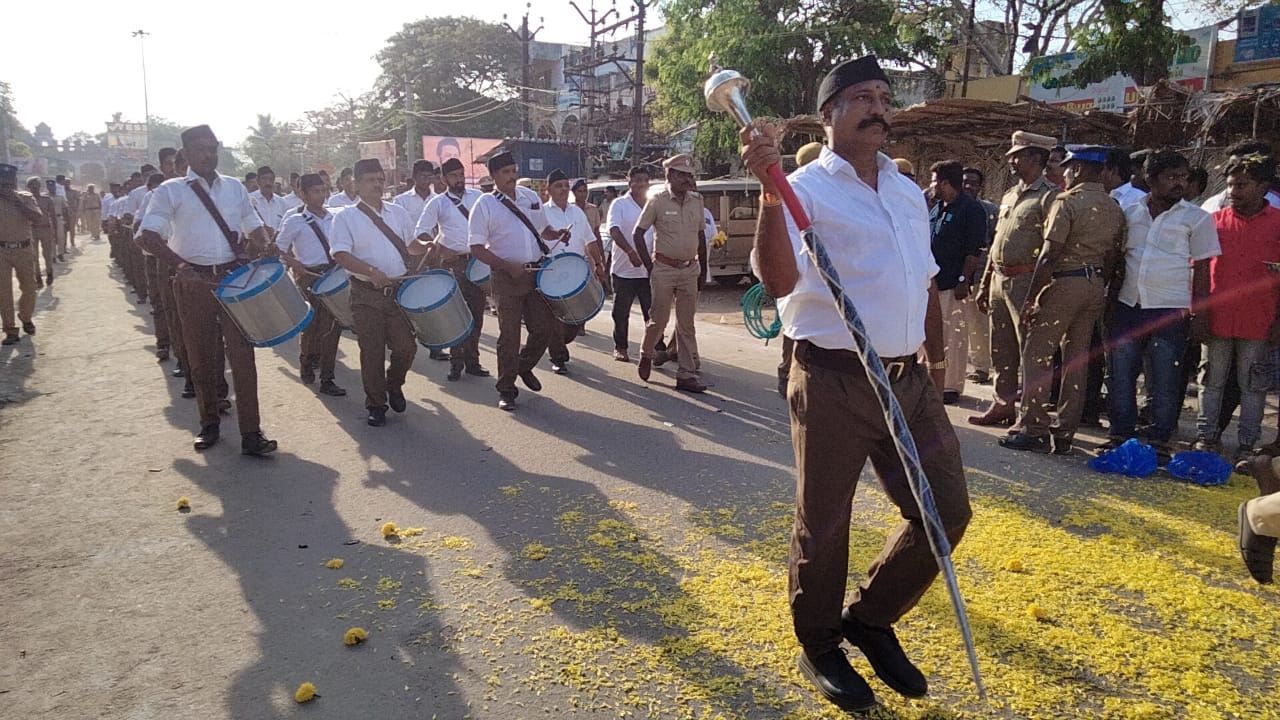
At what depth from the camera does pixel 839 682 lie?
288cm

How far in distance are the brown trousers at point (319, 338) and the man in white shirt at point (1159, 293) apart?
21.4ft

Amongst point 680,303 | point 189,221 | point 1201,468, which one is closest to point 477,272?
point 680,303

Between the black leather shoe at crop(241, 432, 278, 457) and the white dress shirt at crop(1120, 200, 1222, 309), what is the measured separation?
6273 mm

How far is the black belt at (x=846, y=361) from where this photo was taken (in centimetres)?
284

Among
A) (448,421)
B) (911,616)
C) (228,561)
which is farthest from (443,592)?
(448,421)

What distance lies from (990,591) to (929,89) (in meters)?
21.9

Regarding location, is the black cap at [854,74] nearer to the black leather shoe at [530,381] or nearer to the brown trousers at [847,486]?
the brown trousers at [847,486]

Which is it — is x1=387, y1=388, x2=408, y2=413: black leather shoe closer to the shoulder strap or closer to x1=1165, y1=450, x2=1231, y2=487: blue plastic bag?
the shoulder strap

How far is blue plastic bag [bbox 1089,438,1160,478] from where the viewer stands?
5.48 meters

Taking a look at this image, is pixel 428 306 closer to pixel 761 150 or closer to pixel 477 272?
pixel 477 272

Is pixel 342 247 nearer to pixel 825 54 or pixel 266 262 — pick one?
pixel 266 262

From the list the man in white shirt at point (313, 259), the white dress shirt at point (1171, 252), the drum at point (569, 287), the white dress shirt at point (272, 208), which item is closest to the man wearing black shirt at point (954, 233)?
the white dress shirt at point (1171, 252)

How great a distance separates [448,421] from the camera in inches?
273

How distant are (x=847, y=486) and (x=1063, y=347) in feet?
13.0
